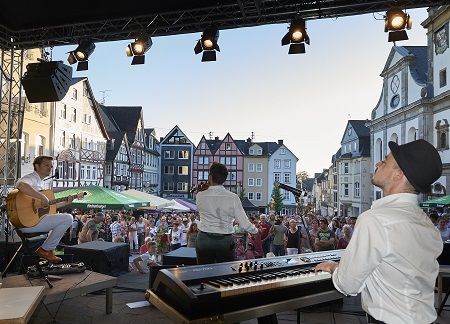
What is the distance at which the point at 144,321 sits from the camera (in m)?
4.45

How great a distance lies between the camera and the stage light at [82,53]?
318 inches

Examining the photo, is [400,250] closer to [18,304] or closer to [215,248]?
[215,248]

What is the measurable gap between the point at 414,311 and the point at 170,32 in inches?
282

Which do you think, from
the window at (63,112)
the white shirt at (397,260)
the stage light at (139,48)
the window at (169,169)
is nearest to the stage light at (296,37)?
the stage light at (139,48)

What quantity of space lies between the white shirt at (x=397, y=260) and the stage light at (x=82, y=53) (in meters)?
7.91

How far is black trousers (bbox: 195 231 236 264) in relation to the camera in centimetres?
393

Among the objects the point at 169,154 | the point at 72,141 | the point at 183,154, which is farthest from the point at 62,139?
the point at 169,154

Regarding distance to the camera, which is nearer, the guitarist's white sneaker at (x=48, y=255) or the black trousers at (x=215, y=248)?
the black trousers at (x=215, y=248)

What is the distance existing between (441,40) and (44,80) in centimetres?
2538

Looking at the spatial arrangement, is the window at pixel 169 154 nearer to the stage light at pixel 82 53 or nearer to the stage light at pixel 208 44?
the stage light at pixel 82 53

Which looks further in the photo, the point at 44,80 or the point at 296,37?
the point at 44,80

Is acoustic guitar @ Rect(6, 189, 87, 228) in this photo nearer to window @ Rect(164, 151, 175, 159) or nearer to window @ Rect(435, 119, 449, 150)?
window @ Rect(435, 119, 449, 150)

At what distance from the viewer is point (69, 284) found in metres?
4.25

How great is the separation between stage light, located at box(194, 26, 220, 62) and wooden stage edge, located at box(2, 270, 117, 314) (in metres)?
5.03
